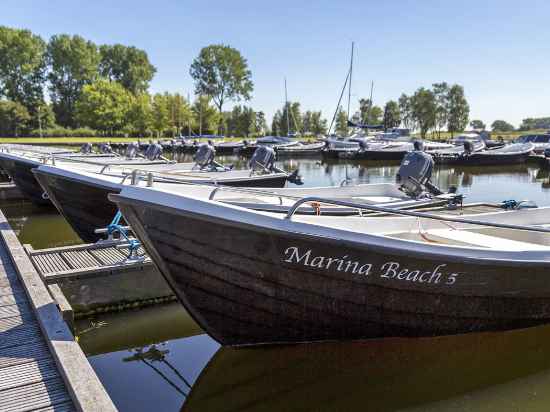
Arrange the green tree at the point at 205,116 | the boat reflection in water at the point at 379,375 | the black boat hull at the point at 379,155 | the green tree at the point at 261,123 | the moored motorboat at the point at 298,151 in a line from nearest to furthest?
1. the boat reflection in water at the point at 379,375
2. the black boat hull at the point at 379,155
3. the moored motorboat at the point at 298,151
4. the green tree at the point at 205,116
5. the green tree at the point at 261,123

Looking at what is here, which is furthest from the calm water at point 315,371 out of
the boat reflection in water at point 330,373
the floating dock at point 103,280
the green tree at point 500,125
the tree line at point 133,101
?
the green tree at point 500,125

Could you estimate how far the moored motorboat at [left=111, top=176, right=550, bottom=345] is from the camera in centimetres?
Answer: 474

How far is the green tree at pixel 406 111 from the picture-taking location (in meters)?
79.6

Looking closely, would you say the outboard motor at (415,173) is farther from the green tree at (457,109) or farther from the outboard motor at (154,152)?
the green tree at (457,109)

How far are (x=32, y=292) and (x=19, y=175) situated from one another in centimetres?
1101

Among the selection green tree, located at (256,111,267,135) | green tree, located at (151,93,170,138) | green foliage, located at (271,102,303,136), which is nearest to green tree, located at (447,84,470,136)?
green foliage, located at (271,102,303,136)

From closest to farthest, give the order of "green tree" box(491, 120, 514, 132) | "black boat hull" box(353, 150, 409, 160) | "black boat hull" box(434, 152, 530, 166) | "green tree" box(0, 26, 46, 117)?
"black boat hull" box(434, 152, 530, 166) → "black boat hull" box(353, 150, 409, 160) → "green tree" box(0, 26, 46, 117) → "green tree" box(491, 120, 514, 132)

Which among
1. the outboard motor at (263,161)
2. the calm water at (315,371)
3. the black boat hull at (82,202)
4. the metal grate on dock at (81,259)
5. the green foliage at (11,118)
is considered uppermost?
the green foliage at (11,118)

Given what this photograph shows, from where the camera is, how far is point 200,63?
8888cm

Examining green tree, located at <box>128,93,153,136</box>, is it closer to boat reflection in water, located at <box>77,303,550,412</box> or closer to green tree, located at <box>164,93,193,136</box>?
green tree, located at <box>164,93,193,136</box>

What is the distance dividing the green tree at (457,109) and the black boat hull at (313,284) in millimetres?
77283

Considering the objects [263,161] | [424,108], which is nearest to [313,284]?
[263,161]

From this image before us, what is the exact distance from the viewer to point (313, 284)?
505cm

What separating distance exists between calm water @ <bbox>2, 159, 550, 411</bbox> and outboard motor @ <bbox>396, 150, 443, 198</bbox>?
4.17 m
